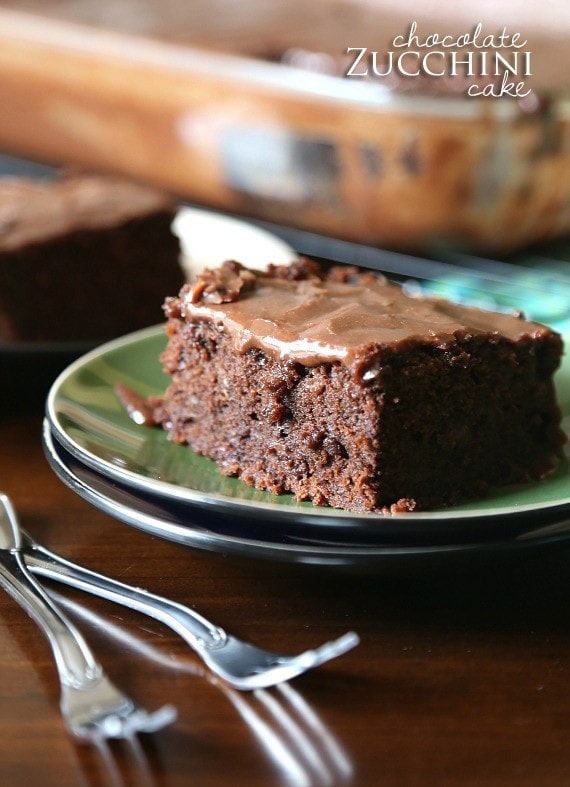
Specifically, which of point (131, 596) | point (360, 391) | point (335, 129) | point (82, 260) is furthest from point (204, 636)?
point (335, 129)

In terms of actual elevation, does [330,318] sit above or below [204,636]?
above

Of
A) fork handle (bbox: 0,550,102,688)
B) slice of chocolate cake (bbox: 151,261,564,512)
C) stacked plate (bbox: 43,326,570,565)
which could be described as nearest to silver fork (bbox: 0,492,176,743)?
fork handle (bbox: 0,550,102,688)

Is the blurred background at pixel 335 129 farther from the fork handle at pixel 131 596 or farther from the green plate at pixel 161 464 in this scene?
the fork handle at pixel 131 596

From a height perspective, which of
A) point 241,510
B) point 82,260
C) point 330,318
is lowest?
point 82,260

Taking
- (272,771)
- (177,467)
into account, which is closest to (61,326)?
(177,467)

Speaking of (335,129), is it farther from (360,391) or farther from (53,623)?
(53,623)

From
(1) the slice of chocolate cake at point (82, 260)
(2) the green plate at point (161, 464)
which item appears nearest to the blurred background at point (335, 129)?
(1) the slice of chocolate cake at point (82, 260)

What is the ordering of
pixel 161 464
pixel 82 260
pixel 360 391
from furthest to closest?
1. pixel 82 260
2. pixel 161 464
3. pixel 360 391

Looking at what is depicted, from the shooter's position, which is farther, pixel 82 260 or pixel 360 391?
pixel 82 260
